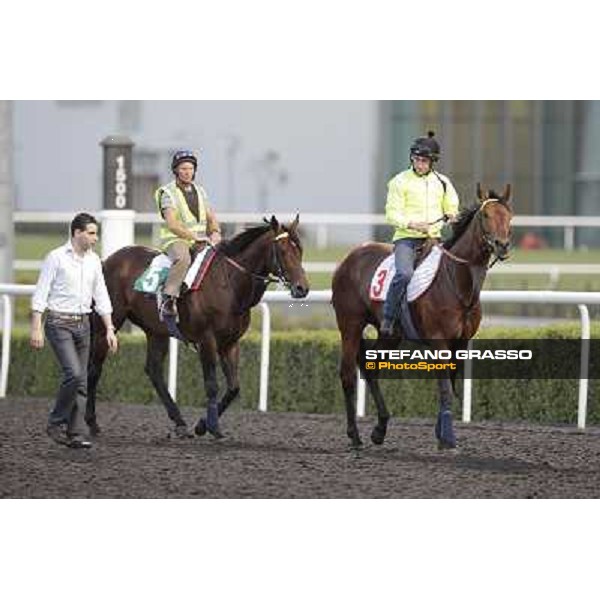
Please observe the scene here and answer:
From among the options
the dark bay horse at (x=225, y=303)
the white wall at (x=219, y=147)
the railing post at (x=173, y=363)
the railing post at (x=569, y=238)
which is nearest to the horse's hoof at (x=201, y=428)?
the dark bay horse at (x=225, y=303)

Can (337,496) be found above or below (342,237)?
below

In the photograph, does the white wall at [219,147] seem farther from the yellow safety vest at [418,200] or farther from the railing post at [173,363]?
the yellow safety vest at [418,200]

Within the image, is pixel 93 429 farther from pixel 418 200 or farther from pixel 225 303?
pixel 418 200

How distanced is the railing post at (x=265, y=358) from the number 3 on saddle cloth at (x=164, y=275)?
1.04 m

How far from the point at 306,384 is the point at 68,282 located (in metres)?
Result: 2.75

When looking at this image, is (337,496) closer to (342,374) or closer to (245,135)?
(342,374)

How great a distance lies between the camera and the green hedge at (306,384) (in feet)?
37.6

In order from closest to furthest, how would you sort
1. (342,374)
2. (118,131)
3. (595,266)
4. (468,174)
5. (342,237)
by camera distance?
(342,374) → (342,237) → (595,266) → (118,131) → (468,174)

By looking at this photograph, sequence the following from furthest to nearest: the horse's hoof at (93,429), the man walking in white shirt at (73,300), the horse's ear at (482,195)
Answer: the horse's hoof at (93,429)
the horse's ear at (482,195)
the man walking in white shirt at (73,300)

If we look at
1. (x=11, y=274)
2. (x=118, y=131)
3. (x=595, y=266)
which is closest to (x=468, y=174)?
(x=118, y=131)

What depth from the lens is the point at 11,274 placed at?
13.1m

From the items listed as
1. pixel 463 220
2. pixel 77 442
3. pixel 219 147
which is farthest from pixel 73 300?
pixel 219 147
